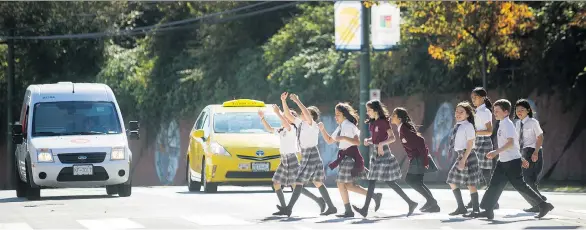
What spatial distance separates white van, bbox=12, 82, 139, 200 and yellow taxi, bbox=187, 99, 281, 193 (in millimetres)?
1515

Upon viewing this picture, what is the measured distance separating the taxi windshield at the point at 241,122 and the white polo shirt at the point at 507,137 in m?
8.91

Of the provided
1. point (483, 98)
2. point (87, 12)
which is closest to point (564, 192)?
point (483, 98)

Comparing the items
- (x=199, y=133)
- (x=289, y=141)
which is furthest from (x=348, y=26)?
(x=289, y=141)

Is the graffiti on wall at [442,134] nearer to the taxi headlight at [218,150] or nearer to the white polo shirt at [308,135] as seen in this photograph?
the taxi headlight at [218,150]

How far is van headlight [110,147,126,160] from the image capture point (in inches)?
915

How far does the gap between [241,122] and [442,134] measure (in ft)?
32.7

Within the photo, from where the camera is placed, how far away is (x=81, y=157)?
2311cm

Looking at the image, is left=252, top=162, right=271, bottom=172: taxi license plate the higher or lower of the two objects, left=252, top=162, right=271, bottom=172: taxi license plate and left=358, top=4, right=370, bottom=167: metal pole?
the lower

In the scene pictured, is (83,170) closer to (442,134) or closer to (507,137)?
(507,137)

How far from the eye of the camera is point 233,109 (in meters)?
25.7

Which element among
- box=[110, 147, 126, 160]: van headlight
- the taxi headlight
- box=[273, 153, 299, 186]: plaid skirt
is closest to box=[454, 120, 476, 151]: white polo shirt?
box=[273, 153, 299, 186]: plaid skirt

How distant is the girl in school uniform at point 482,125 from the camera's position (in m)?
17.8

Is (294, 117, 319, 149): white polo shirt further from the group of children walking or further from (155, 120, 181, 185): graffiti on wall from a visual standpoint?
(155, 120, 181, 185): graffiti on wall

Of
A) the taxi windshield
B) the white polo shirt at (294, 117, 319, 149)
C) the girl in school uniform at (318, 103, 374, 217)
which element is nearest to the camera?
the girl in school uniform at (318, 103, 374, 217)
